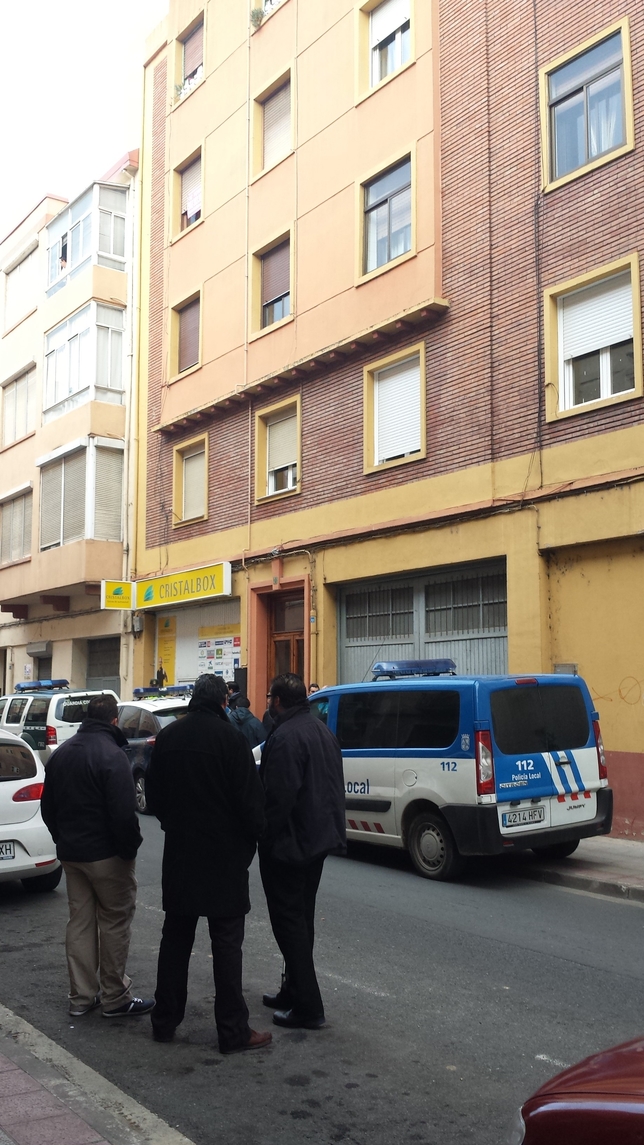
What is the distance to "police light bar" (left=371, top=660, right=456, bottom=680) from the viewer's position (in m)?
11.1

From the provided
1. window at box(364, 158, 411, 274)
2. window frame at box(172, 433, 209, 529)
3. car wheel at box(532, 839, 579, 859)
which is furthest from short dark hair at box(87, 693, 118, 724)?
window frame at box(172, 433, 209, 529)

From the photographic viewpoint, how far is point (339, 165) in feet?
58.9

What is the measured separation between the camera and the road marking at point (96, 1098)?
13.2 ft

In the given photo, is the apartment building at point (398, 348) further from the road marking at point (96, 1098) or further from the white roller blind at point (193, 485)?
the road marking at point (96, 1098)

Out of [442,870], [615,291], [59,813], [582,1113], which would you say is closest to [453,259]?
[615,291]

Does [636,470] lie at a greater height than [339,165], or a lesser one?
lesser

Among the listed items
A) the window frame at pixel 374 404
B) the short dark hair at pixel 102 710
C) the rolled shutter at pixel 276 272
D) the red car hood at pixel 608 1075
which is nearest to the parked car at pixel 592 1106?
the red car hood at pixel 608 1075

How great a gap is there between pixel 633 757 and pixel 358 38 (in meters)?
12.7

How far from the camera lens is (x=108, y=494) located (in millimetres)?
24375

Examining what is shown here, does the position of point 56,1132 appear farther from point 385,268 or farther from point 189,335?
point 189,335

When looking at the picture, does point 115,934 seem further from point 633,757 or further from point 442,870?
point 633,757

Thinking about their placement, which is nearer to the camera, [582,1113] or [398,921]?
[582,1113]

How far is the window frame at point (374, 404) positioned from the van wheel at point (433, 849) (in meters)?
7.04

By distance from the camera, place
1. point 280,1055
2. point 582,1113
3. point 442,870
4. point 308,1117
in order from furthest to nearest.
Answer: point 442,870
point 280,1055
point 308,1117
point 582,1113
